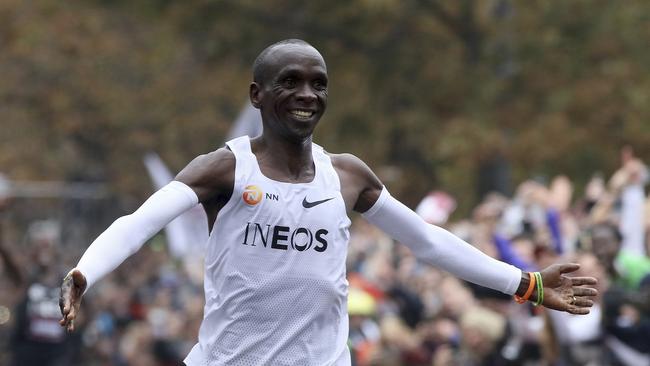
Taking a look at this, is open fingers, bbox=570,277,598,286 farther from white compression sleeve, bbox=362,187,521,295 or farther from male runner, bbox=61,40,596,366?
male runner, bbox=61,40,596,366

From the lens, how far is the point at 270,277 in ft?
20.4

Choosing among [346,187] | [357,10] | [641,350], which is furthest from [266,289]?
[357,10]

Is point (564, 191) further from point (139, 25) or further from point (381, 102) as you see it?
point (139, 25)

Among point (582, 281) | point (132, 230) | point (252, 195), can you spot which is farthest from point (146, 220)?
point (582, 281)

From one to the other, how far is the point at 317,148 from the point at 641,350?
392cm

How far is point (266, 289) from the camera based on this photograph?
6.22 m

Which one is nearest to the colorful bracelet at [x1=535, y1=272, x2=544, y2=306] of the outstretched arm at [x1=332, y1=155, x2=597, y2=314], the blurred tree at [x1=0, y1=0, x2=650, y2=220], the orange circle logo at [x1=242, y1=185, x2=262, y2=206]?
the outstretched arm at [x1=332, y1=155, x2=597, y2=314]

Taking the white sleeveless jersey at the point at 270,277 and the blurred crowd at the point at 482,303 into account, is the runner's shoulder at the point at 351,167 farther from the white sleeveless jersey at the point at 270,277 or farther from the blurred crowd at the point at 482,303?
the blurred crowd at the point at 482,303

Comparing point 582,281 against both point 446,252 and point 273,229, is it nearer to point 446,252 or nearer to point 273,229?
point 446,252

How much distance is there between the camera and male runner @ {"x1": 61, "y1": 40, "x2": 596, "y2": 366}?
20.5ft

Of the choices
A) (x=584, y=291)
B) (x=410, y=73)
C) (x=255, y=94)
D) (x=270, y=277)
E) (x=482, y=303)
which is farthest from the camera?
(x=410, y=73)

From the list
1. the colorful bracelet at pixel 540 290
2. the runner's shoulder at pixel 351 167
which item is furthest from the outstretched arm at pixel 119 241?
the colorful bracelet at pixel 540 290

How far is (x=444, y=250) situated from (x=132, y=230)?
1529mm

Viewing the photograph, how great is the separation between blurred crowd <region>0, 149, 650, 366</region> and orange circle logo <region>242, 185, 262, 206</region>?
3.92m
